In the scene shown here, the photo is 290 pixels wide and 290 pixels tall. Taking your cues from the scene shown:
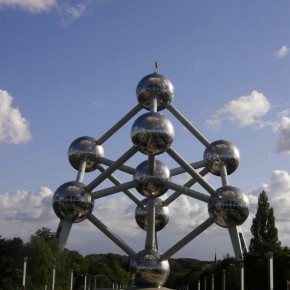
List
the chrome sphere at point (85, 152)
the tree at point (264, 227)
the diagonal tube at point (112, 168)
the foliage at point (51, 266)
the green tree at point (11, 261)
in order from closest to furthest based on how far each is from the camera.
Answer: the diagonal tube at point (112, 168)
the chrome sphere at point (85, 152)
the foliage at point (51, 266)
the green tree at point (11, 261)
the tree at point (264, 227)

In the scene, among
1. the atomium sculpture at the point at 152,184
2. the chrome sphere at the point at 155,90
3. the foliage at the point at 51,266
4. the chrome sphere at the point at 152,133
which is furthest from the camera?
the foliage at the point at 51,266

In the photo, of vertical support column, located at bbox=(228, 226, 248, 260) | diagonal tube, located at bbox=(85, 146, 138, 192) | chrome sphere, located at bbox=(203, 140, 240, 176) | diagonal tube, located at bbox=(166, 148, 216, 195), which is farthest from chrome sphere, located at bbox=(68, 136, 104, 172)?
vertical support column, located at bbox=(228, 226, 248, 260)

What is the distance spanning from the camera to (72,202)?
19.9 m

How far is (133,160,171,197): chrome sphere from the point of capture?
770 inches

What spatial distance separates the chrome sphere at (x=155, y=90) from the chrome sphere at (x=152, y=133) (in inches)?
106

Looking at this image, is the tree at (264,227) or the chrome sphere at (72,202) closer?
A: the chrome sphere at (72,202)

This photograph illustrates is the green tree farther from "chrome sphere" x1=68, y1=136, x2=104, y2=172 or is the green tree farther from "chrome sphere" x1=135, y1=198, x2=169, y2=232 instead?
"chrome sphere" x1=135, y1=198, x2=169, y2=232

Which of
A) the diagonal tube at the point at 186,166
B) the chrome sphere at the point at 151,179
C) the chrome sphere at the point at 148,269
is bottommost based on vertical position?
the chrome sphere at the point at 148,269

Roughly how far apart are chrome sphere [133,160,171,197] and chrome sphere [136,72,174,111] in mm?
2877

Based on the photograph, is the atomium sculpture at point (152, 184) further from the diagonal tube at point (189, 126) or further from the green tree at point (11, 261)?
the green tree at point (11, 261)

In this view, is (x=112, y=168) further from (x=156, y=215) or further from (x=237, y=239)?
(x=237, y=239)

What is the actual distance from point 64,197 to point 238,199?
19.3 ft

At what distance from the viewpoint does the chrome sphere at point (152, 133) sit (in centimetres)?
1859

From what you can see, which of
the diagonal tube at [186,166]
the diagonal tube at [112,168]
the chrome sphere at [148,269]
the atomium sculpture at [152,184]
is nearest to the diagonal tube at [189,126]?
the atomium sculpture at [152,184]
